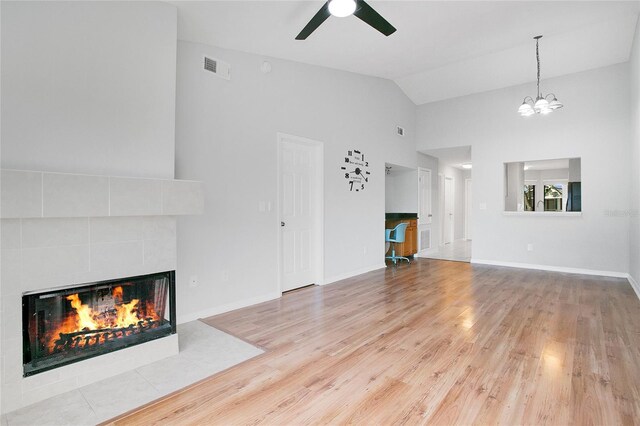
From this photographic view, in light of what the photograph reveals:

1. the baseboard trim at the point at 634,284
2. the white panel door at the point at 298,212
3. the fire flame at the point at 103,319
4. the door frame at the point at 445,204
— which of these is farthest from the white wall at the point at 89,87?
the door frame at the point at 445,204

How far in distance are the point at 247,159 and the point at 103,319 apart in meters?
2.10

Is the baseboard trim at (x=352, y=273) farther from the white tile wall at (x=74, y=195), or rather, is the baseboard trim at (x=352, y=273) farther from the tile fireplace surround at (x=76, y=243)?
the white tile wall at (x=74, y=195)

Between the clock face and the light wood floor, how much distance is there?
193cm

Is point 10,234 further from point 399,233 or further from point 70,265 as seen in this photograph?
point 399,233

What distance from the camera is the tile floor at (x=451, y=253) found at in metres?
7.19

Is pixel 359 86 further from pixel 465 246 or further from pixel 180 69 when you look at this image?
pixel 465 246

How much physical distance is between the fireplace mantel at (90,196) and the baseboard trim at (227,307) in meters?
1.21

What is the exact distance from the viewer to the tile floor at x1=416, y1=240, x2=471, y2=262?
7191mm

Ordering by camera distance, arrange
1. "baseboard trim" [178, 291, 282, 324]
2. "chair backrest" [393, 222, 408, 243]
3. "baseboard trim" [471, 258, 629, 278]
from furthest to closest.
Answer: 1. "chair backrest" [393, 222, 408, 243]
2. "baseboard trim" [471, 258, 629, 278]
3. "baseboard trim" [178, 291, 282, 324]

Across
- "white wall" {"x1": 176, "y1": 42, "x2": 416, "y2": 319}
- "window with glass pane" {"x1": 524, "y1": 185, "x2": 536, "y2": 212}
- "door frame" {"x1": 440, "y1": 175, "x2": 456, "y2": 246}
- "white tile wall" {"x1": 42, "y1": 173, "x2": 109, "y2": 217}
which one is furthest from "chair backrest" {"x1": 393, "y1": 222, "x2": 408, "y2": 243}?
"white tile wall" {"x1": 42, "y1": 173, "x2": 109, "y2": 217}

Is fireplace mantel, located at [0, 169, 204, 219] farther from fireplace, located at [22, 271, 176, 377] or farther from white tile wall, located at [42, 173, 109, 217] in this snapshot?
fireplace, located at [22, 271, 176, 377]

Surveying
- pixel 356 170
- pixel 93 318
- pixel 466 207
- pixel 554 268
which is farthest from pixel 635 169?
pixel 466 207

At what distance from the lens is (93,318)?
7.33 ft

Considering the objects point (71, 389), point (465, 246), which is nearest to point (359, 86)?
point (71, 389)
